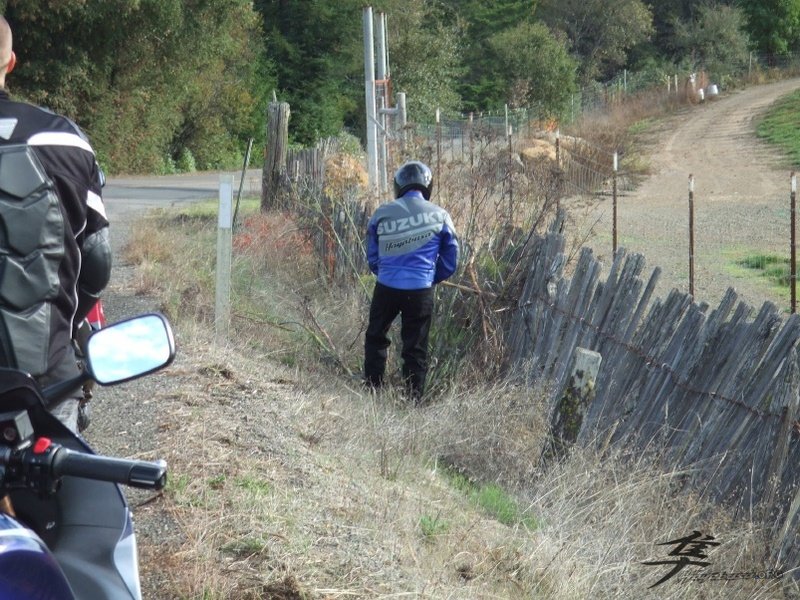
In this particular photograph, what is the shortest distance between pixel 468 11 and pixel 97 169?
56873mm

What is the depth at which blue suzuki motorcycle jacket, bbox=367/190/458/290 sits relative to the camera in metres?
7.66

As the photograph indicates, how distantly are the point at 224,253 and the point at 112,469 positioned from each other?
6.38 meters

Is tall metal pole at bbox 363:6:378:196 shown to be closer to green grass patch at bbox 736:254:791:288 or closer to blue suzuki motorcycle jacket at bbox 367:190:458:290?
green grass patch at bbox 736:254:791:288

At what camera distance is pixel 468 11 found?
57688 millimetres

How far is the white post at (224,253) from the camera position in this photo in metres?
8.05

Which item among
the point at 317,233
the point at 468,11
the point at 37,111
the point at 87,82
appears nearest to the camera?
the point at 37,111

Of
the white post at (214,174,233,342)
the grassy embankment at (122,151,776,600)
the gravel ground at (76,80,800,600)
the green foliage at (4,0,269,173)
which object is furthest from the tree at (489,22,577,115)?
the grassy embankment at (122,151,776,600)

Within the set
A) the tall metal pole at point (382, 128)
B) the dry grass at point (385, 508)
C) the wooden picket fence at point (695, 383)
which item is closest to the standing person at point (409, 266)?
the dry grass at point (385, 508)

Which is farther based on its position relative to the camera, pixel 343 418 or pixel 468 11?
pixel 468 11

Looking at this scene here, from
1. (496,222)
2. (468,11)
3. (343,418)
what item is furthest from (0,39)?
(468,11)

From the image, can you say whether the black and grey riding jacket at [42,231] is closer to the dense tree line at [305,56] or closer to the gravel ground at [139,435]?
the gravel ground at [139,435]

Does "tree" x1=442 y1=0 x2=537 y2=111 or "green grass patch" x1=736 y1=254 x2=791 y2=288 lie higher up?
"tree" x1=442 y1=0 x2=537 y2=111

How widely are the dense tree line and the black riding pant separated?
12398mm

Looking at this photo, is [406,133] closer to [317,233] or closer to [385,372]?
[317,233]
